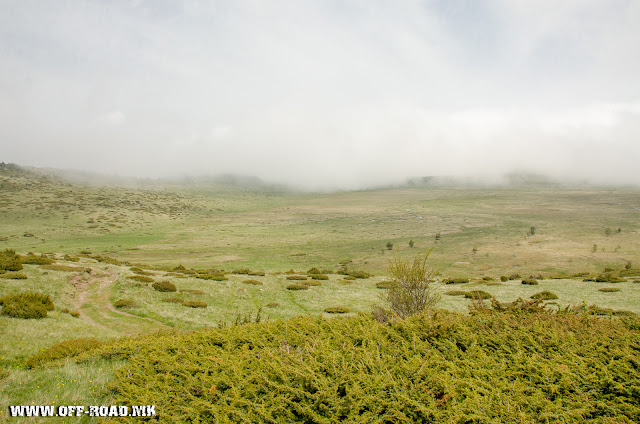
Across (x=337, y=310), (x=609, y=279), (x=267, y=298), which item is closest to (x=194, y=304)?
(x=267, y=298)

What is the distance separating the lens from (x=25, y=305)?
60.4 feet

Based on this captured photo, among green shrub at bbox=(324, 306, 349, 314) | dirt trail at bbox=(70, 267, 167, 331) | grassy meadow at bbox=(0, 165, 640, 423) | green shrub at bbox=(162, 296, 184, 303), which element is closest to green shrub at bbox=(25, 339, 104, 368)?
grassy meadow at bbox=(0, 165, 640, 423)

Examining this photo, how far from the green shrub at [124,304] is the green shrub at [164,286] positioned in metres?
3.54

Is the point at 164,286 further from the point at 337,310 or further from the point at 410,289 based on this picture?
the point at 410,289

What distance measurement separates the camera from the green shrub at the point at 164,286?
28.4m

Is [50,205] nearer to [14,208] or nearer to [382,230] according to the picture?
[14,208]

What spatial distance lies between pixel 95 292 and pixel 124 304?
182 inches

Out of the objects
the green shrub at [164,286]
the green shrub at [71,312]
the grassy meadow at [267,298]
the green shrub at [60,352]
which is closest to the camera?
the grassy meadow at [267,298]

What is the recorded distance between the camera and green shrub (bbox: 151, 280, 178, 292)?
2838 centimetres

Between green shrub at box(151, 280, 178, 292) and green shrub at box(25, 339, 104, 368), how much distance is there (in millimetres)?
15277

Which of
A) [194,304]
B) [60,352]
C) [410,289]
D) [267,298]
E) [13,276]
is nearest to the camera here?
[60,352]

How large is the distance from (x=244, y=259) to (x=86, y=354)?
2465 inches

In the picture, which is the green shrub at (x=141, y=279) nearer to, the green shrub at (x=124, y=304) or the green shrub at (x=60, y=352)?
the green shrub at (x=124, y=304)

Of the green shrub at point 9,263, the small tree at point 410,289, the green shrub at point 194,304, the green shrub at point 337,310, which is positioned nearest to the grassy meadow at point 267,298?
the green shrub at point 194,304
